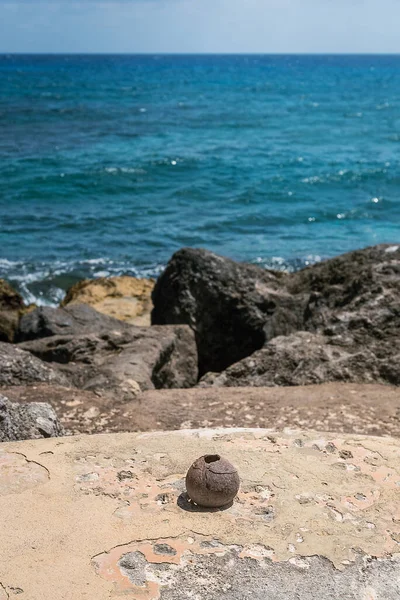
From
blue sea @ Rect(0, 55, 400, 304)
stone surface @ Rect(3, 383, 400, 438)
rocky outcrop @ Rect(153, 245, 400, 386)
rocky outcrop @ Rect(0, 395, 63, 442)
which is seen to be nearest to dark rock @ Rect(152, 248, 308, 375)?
rocky outcrop @ Rect(153, 245, 400, 386)

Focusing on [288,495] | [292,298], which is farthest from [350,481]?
[292,298]

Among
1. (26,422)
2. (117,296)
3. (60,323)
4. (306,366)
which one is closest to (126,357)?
(306,366)

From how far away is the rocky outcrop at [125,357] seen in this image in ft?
18.7

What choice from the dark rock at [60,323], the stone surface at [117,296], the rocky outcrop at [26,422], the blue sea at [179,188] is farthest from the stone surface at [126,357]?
the blue sea at [179,188]

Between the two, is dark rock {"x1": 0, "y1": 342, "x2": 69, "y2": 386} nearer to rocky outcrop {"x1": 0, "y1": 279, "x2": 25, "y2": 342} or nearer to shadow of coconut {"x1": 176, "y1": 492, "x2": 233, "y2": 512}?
shadow of coconut {"x1": 176, "y1": 492, "x2": 233, "y2": 512}

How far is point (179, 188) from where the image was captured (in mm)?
21438

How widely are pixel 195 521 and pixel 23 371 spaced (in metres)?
2.77

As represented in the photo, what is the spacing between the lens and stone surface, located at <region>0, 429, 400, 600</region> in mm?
2895

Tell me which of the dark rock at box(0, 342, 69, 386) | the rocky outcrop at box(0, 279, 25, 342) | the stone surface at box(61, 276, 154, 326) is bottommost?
the stone surface at box(61, 276, 154, 326)

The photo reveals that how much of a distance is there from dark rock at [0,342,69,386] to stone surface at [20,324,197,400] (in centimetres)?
22

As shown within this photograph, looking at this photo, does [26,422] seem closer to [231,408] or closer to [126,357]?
[231,408]

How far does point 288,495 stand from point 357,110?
42.5 metres

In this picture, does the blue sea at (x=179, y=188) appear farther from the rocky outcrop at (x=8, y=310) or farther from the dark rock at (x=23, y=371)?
the dark rock at (x=23, y=371)

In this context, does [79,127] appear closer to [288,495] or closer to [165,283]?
[165,283]
